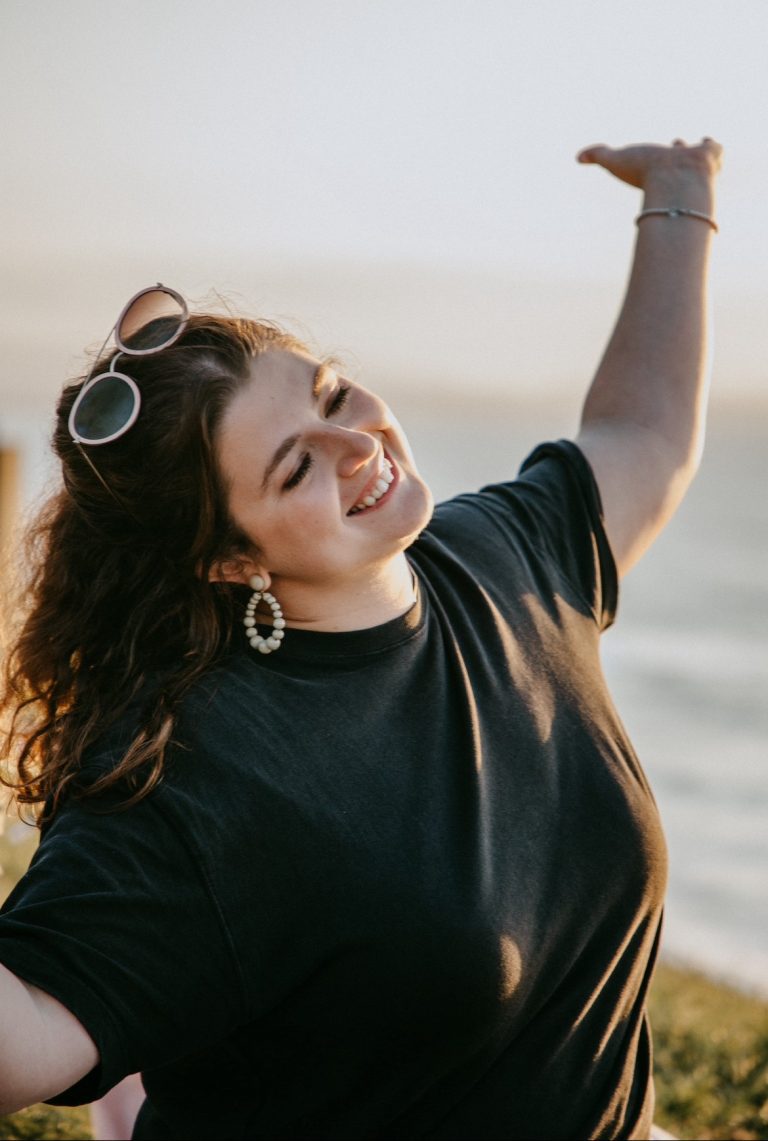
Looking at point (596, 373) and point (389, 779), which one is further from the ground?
point (596, 373)

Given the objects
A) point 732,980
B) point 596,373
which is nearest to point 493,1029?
point 596,373

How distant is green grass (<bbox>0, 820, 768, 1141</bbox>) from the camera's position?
2936mm

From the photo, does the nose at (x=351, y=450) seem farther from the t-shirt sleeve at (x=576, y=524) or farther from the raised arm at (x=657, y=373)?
the raised arm at (x=657, y=373)

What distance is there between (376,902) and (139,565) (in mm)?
701

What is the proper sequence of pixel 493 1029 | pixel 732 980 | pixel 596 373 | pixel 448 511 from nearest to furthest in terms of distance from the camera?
pixel 493 1029 < pixel 448 511 < pixel 596 373 < pixel 732 980

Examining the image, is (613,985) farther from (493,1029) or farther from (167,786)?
(167,786)

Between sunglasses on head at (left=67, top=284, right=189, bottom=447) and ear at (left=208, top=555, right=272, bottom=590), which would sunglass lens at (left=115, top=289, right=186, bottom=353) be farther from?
ear at (left=208, top=555, right=272, bottom=590)

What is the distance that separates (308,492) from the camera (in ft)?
6.66

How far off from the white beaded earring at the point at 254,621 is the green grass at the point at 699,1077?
1503 mm

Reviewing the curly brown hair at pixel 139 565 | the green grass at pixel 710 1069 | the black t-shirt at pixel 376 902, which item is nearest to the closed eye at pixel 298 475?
the curly brown hair at pixel 139 565

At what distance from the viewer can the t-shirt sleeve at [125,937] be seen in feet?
5.25

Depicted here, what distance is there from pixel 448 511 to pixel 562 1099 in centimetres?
111

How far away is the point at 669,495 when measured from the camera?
2.68 meters

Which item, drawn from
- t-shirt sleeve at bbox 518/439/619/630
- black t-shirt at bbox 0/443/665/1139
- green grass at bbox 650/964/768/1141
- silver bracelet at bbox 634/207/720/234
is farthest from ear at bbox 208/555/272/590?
green grass at bbox 650/964/768/1141
